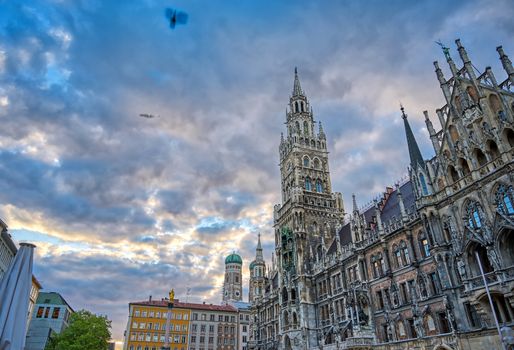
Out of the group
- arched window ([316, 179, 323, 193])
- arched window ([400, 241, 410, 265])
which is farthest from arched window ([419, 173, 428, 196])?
arched window ([316, 179, 323, 193])

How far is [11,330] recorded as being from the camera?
11.8 m

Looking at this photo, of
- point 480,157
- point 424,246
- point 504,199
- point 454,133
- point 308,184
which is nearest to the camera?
point 504,199

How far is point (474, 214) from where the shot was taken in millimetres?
28141

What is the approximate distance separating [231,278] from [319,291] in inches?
4509

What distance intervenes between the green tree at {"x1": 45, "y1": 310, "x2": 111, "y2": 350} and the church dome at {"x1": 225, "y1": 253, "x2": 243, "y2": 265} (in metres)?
112

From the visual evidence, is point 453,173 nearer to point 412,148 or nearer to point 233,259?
point 412,148

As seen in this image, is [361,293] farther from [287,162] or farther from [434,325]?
[287,162]

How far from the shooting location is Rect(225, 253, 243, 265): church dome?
540ft

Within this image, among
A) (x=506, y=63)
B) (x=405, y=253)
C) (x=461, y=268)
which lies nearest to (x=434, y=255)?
(x=461, y=268)

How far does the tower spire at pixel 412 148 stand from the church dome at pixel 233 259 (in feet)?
442

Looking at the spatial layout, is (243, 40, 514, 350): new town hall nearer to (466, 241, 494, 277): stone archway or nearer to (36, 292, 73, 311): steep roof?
(466, 241, 494, 277): stone archway

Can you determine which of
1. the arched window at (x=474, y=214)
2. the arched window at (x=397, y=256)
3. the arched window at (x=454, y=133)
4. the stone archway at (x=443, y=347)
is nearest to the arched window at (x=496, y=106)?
the arched window at (x=454, y=133)

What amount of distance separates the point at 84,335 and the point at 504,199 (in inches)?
2072

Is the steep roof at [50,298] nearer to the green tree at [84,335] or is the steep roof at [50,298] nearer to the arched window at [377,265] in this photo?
the green tree at [84,335]
